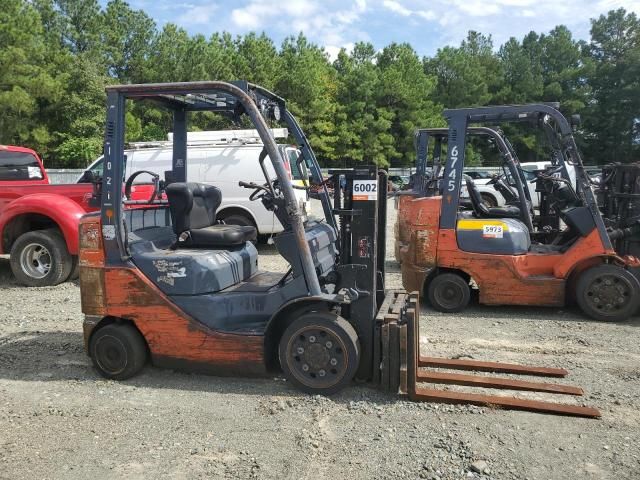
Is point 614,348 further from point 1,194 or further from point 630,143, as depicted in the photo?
point 630,143

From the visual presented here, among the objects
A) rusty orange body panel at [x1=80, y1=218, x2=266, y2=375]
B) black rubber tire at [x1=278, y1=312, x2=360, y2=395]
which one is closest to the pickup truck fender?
rusty orange body panel at [x1=80, y1=218, x2=266, y2=375]

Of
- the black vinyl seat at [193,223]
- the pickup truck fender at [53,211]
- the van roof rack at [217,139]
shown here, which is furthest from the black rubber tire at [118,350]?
the van roof rack at [217,139]

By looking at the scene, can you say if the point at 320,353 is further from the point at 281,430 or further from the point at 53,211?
the point at 53,211

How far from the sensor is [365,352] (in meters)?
4.58

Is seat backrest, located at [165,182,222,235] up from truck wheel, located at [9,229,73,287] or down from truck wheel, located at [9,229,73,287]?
up

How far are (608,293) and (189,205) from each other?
16.7ft

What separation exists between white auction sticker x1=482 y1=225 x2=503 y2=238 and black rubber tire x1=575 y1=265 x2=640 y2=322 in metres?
1.11

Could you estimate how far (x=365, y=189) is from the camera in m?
4.51

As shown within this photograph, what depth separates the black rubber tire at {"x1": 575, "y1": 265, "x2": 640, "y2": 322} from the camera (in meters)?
6.80

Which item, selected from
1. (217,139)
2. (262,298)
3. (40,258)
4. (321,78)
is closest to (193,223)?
(262,298)

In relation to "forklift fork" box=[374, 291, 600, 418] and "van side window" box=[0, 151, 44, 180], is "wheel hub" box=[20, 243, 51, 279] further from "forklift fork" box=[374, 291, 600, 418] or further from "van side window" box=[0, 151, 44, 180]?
"forklift fork" box=[374, 291, 600, 418]

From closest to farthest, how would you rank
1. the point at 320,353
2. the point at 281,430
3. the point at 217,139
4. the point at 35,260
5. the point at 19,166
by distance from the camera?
the point at 281,430
the point at 320,353
the point at 35,260
the point at 19,166
the point at 217,139

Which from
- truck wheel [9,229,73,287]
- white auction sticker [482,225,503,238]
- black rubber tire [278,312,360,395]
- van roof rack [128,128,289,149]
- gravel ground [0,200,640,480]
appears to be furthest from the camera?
van roof rack [128,128,289,149]

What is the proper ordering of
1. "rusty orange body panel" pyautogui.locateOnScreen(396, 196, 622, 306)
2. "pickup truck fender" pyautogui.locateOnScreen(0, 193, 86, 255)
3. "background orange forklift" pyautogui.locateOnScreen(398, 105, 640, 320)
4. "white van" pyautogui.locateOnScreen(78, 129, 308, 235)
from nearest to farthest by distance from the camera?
"background orange forklift" pyautogui.locateOnScreen(398, 105, 640, 320)
"rusty orange body panel" pyautogui.locateOnScreen(396, 196, 622, 306)
"pickup truck fender" pyautogui.locateOnScreen(0, 193, 86, 255)
"white van" pyautogui.locateOnScreen(78, 129, 308, 235)
